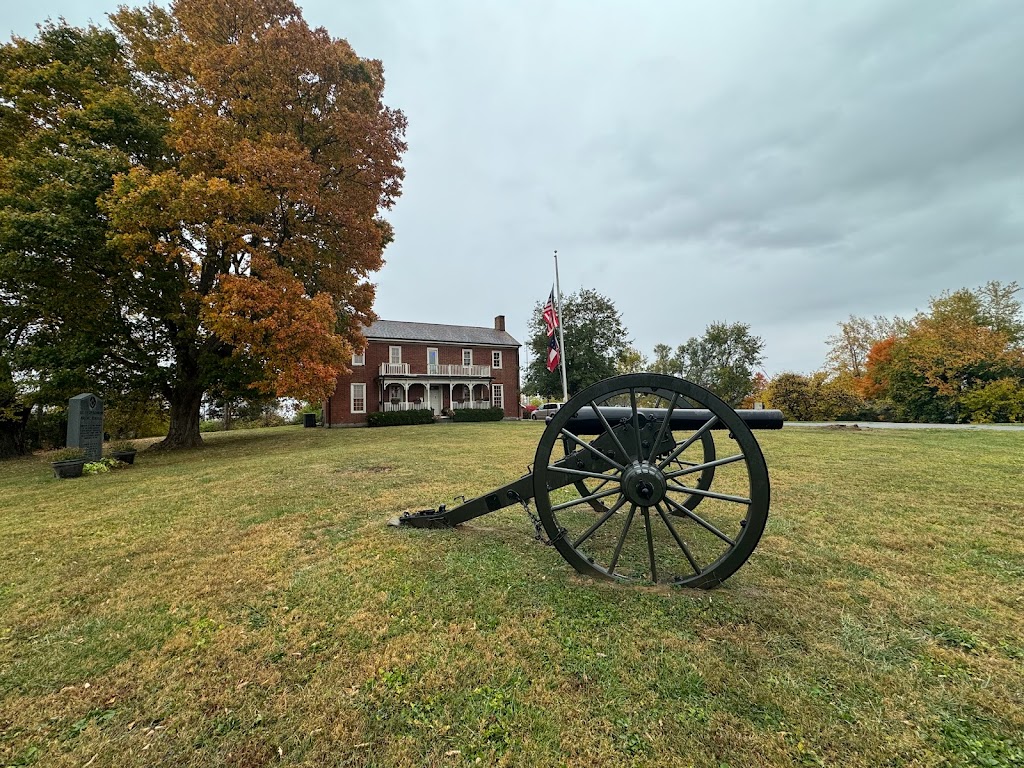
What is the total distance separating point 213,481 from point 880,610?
9567mm

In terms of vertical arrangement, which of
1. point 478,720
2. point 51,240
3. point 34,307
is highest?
point 51,240

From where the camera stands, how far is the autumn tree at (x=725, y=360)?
44.8 m

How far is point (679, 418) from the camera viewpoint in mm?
3932

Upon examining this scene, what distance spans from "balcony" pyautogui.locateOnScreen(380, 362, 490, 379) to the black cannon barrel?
85.7 ft

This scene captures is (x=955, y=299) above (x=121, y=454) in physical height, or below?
above

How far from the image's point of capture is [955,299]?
28984 millimetres

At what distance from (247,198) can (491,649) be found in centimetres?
1317

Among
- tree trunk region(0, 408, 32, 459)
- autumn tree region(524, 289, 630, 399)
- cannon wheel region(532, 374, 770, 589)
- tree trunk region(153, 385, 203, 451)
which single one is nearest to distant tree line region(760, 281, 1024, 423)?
autumn tree region(524, 289, 630, 399)

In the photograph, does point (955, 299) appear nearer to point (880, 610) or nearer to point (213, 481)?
point (880, 610)

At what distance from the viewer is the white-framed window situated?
27.7 m

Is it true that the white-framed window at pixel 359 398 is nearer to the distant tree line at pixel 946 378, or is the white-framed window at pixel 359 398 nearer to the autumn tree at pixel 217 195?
the autumn tree at pixel 217 195

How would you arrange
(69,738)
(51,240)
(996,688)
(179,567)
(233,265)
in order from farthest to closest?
(233,265), (51,240), (179,567), (996,688), (69,738)

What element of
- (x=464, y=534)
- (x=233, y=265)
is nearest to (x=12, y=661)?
(x=464, y=534)

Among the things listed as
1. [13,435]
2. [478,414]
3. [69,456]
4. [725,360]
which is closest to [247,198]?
[69,456]
